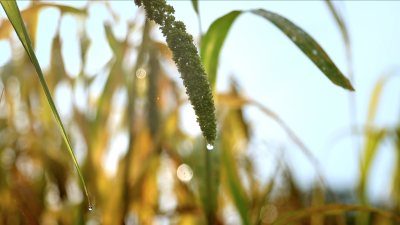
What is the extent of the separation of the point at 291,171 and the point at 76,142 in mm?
611

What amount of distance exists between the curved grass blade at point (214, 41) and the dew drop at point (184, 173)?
384 mm

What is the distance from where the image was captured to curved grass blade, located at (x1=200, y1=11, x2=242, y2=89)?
1.68 ft

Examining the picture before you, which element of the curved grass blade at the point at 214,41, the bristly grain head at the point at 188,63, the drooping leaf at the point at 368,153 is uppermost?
the curved grass blade at the point at 214,41

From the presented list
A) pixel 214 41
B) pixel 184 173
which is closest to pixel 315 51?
pixel 214 41

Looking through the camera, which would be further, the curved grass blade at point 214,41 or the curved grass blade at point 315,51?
the curved grass blade at point 214,41

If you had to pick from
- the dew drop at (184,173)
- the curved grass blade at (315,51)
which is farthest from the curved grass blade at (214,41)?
the dew drop at (184,173)

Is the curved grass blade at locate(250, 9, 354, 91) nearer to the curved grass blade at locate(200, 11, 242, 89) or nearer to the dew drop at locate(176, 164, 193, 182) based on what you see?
the curved grass blade at locate(200, 11, 242, 89)

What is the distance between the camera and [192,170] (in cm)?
91

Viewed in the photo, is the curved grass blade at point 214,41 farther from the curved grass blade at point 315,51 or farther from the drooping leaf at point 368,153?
the drooping leaf at point 368,153

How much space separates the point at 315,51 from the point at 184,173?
56cm

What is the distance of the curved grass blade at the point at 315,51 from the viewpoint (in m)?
0.41

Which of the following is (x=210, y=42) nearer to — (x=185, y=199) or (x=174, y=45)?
(x=174, y=45)

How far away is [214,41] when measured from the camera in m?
0.54

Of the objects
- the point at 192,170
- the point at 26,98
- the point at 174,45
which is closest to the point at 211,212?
the point at 192,170
